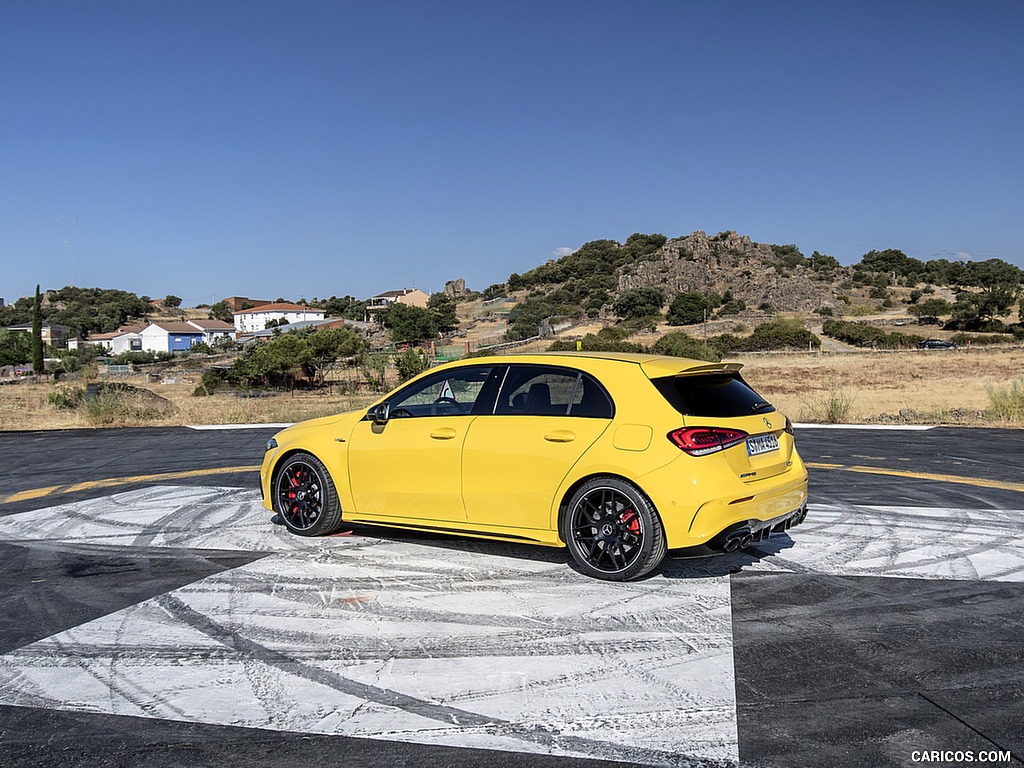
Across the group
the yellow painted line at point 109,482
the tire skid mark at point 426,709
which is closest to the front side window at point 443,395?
the tire skid mark at point 426,709

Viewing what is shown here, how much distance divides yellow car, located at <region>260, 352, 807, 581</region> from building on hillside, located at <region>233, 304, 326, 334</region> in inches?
5522

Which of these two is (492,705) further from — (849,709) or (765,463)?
(765,463)

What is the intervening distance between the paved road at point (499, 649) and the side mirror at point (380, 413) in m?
1.05

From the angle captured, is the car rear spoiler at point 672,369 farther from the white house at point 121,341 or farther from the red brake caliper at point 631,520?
the white house at point 121,341

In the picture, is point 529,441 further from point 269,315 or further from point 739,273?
point 269,315

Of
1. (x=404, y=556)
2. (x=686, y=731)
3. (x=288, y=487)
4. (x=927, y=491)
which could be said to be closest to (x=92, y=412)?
(x=288, y=487)

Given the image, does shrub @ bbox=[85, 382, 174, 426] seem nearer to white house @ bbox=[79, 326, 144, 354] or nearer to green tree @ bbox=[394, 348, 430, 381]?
green tree @ bbox=[394, 348, 430, 381]

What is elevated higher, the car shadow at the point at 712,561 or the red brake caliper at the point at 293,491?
the red brake caliper at the point at 293,491

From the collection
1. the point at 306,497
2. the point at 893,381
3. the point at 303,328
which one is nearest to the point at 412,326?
the point at 303,328

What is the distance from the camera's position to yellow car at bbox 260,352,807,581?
569 centimetres

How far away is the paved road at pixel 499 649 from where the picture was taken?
3.64m

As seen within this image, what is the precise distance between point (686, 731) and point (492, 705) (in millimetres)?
903

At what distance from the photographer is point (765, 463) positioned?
19.9 ft

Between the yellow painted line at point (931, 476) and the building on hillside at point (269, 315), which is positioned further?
the building on hillside at point (269, 315)
